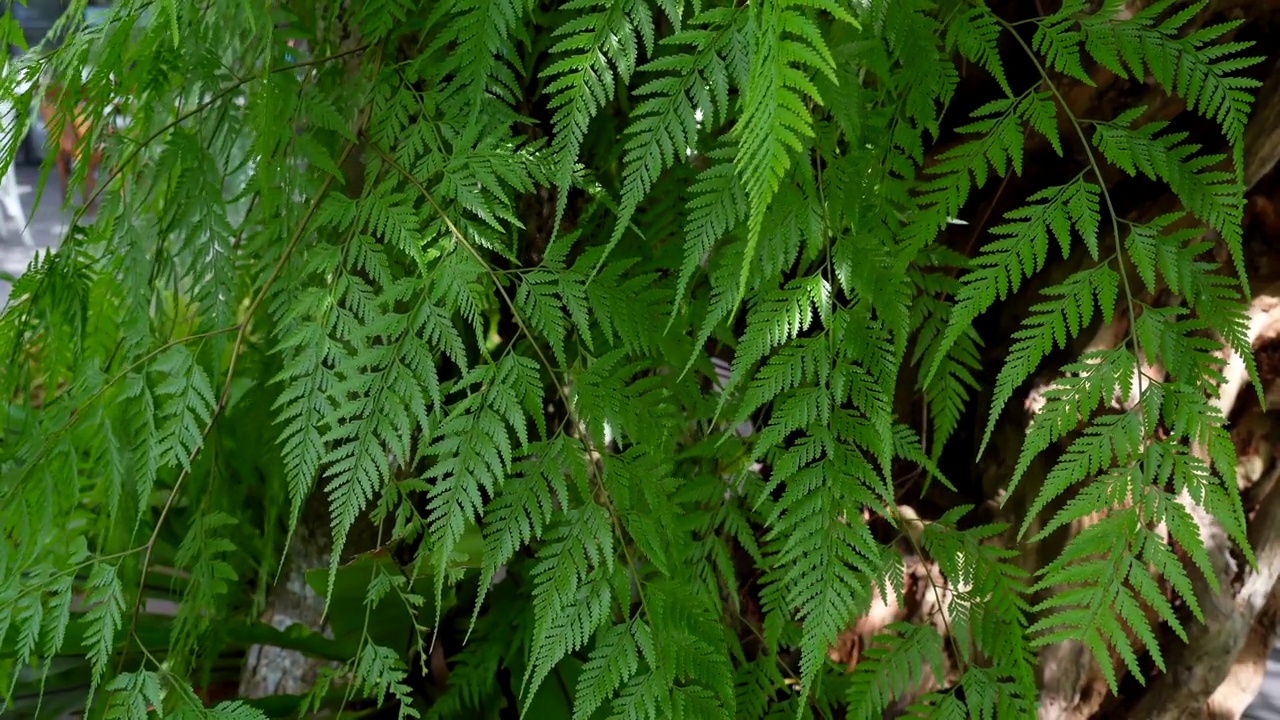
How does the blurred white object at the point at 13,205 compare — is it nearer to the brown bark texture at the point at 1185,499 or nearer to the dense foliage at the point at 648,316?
the dense foliage at the point at 648,316

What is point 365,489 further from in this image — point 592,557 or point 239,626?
point 239,626

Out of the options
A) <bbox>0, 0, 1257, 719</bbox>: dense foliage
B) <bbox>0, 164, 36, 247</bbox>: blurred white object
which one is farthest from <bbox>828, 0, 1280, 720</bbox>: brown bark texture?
<bbox>0, 164, 36, 247</bbox>: blurred white object

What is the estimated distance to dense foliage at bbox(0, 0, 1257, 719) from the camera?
589 mm

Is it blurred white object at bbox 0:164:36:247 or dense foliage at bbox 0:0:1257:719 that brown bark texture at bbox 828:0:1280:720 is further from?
blurred white object at bbox 0:164:36:247

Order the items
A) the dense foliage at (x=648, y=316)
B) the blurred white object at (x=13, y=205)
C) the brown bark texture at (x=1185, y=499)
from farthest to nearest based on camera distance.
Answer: the blurred white object at (x=13, y=205) → the brown bark texture at (x=1185, y=499) → the dense foliage at (x=648, y=316)

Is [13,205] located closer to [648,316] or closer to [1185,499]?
[648,316]

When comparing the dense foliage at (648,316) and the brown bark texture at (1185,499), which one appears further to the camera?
the brown bark texture at (1185,499)

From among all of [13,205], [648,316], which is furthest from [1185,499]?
[13,205]

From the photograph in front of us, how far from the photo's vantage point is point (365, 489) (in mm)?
605

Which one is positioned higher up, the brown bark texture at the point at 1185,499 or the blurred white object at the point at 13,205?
the blurred white object at the point at 13,205

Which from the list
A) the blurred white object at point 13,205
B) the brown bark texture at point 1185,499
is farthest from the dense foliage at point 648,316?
the blurred white object at point 13,205

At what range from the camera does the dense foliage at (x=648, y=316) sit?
1.93ft

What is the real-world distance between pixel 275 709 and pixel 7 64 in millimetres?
544

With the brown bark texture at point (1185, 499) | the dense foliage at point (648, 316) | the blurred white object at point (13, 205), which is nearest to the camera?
the dense foliage at point (648, 316)
